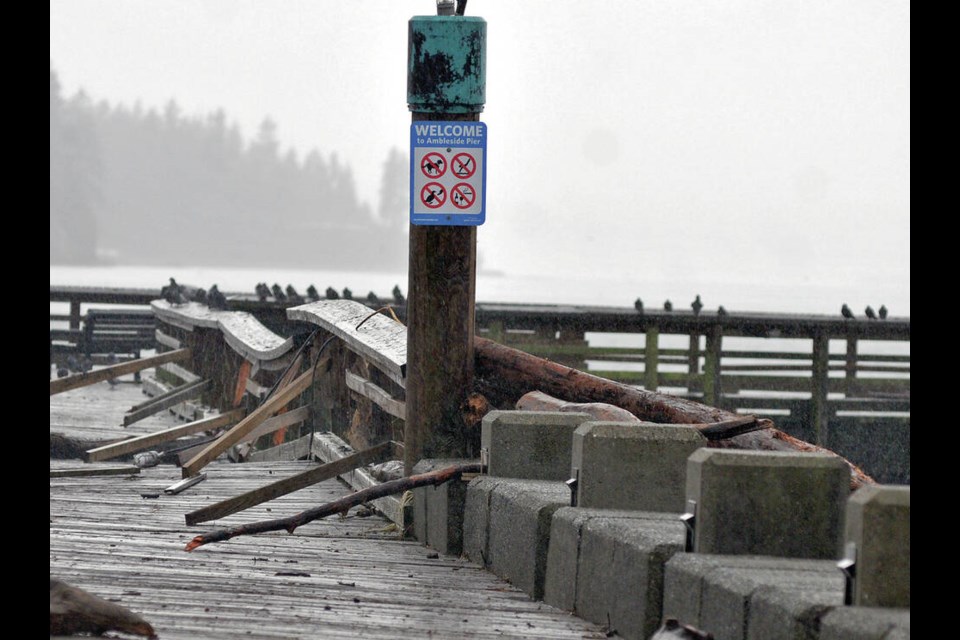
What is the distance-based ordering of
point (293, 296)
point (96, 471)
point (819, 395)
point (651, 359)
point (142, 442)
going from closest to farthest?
point (96, 471), point (142, 442), point (293, 296), point (651, 359), point (819, 395)

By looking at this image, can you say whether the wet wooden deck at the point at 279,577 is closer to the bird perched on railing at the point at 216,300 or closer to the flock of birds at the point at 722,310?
the bird perched on railing at the point at 216,300

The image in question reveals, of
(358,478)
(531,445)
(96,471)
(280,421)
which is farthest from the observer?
(280,421)

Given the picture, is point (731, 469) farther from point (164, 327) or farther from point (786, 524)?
point (164, 327)

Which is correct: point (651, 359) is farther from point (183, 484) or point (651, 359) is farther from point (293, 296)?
point (183, 484)

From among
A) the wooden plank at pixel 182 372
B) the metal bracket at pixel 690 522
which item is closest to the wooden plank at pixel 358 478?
the metal bracket at pixel 690 522

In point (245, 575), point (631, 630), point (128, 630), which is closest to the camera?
point (128, 630)

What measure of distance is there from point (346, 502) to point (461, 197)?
1.94 meters

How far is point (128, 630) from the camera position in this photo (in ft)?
15.8

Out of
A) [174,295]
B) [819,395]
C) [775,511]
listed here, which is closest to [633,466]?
[775,511]

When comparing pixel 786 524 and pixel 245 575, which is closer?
pixel 786 524

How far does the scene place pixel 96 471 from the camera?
11336 mm
